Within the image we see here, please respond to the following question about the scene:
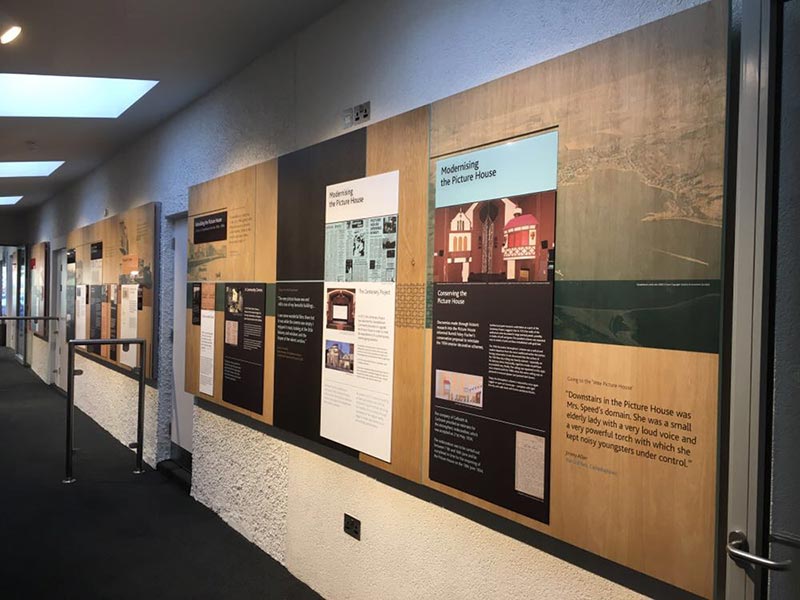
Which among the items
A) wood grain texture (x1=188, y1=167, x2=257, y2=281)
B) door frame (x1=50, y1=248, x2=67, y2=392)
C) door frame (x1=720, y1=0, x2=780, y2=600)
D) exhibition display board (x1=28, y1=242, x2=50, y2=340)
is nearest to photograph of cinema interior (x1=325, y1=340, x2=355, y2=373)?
wood grain texture (x1=188, y1=167, x2=257, y2=281)

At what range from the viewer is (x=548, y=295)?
1.64 meters

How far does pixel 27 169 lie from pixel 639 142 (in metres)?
8.08

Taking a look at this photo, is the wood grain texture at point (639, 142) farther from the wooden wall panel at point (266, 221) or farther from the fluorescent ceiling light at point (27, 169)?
the fluorescent ceiling light at point (27, 169)

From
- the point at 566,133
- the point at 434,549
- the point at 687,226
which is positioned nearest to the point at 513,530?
the point at 434,549

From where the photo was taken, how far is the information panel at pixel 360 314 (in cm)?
225

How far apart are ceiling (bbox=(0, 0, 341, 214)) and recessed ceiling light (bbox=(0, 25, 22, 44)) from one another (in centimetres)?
4

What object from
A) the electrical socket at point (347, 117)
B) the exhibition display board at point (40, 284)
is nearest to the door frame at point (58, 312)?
the exhibition display board at point (40, 284)

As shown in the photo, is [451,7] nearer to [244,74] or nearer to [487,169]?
[487,169]

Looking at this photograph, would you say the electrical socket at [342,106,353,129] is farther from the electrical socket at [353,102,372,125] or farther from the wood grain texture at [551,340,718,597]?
the wood grain texture at [551,340,718,597]

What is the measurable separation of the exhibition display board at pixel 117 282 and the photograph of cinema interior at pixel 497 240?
3.54m

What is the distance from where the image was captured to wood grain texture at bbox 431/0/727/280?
1.30m

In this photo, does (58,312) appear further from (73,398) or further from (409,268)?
(409,268)

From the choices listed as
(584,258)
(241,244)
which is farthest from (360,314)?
(241,244)

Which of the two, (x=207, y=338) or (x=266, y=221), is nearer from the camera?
(x=266, y=221)
